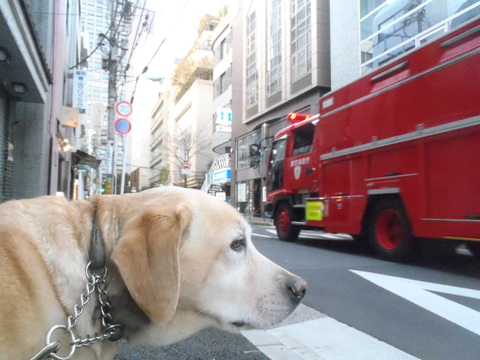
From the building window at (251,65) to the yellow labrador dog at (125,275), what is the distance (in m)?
23.2

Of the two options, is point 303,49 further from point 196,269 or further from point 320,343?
point 196,269

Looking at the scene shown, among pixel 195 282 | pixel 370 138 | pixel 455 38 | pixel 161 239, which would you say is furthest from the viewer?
pixel 370 138

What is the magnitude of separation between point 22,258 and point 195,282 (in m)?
0.69

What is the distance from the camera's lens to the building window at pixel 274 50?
2153 centimetres

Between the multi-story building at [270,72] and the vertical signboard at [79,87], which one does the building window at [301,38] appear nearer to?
the multi-story building at [270,72]

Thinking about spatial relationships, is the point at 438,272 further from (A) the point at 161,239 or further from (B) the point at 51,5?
(B) the point at 51,5

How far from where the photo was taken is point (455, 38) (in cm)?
515

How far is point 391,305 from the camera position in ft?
12.9

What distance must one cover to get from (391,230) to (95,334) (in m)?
6.23

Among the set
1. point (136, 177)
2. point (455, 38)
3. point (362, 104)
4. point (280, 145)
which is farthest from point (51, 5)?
point (136, 177)

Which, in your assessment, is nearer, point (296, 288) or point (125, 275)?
point (125, 275)

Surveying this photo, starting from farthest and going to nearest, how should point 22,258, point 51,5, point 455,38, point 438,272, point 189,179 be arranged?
point 189,179 → point 51,5 → point 438,272 → point 455,38 → point 22,258

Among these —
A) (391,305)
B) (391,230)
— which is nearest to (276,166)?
(391,230)

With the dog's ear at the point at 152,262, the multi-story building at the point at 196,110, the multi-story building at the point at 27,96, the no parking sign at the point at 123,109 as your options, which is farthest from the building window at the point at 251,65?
the dog's ear at the point at 152,262
